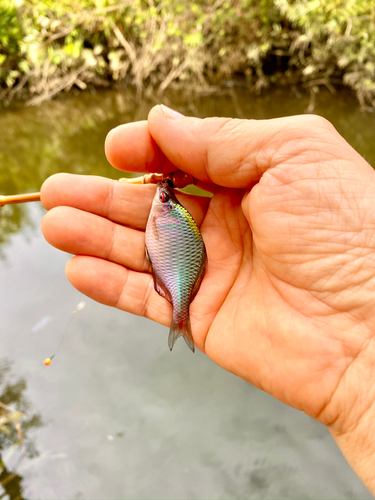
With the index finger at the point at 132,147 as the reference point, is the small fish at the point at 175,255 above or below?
below

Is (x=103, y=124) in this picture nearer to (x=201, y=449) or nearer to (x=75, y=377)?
(x=75, y=377)

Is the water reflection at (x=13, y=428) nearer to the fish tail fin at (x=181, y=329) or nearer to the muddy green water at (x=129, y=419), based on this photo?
the muddy green water at (x=129, y=419)

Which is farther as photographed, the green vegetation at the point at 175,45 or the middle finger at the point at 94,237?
the green vegetation at the point at 175,45

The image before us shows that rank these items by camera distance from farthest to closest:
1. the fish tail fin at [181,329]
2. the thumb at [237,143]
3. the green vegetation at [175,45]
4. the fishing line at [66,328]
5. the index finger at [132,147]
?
the green vegetation at [175,45] → the fishing line at [66,328] → the index finger at [132,147] → the fish tail fin at [181,329] → the thumb at [237,143]

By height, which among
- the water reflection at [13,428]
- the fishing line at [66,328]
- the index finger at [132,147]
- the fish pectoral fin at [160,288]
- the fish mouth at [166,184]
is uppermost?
the index finger at [132,147]

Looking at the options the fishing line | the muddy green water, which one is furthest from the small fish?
the fishing line

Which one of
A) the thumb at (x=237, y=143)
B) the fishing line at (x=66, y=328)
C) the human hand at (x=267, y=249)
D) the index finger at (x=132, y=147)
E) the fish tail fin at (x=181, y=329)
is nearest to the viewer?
the human hand at (x=267, y=249)

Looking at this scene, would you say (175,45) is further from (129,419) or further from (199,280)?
(129,419)

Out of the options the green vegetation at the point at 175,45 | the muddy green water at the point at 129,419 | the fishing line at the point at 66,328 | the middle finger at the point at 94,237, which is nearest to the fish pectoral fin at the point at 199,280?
the middle finger at the point at 94,237
